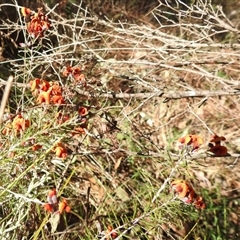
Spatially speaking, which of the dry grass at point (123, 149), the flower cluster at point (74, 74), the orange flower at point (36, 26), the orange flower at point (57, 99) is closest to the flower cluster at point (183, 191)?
the dry grass at point (123, 149)

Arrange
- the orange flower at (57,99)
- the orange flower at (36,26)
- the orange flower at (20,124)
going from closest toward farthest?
the orange flower at (20,124) → the orange flower at (57,99) → the orange flower at (36,26)

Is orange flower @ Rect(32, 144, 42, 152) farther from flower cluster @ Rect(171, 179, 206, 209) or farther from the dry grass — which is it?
flower cluster @ Rect(171, 179, 206, 209)

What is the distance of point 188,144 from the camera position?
1.65 meters

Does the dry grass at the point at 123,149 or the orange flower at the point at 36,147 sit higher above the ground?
the orange flower at the point at 36,147

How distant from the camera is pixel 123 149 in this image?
226 cm

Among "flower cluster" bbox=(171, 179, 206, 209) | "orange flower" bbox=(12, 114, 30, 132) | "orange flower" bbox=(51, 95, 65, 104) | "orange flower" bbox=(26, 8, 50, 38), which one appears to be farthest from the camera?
"orange flower" bbox=(26, 8, 50, 38)

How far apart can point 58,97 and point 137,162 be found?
37.7 inches

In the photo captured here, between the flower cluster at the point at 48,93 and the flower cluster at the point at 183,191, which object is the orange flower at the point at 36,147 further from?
the flower cluster at the point at 183,191

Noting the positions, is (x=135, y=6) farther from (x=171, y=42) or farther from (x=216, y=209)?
(x=216, y=209)

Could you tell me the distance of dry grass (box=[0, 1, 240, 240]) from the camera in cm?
178

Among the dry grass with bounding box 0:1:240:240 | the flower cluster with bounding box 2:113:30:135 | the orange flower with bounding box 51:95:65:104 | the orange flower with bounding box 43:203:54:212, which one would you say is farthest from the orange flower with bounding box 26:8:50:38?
the orange flower with bounding box 43:203:54:212

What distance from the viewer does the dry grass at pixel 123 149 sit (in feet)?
5.82

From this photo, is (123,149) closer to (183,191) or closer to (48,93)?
(48,93)

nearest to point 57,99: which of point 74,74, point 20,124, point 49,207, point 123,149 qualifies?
point 20,124
